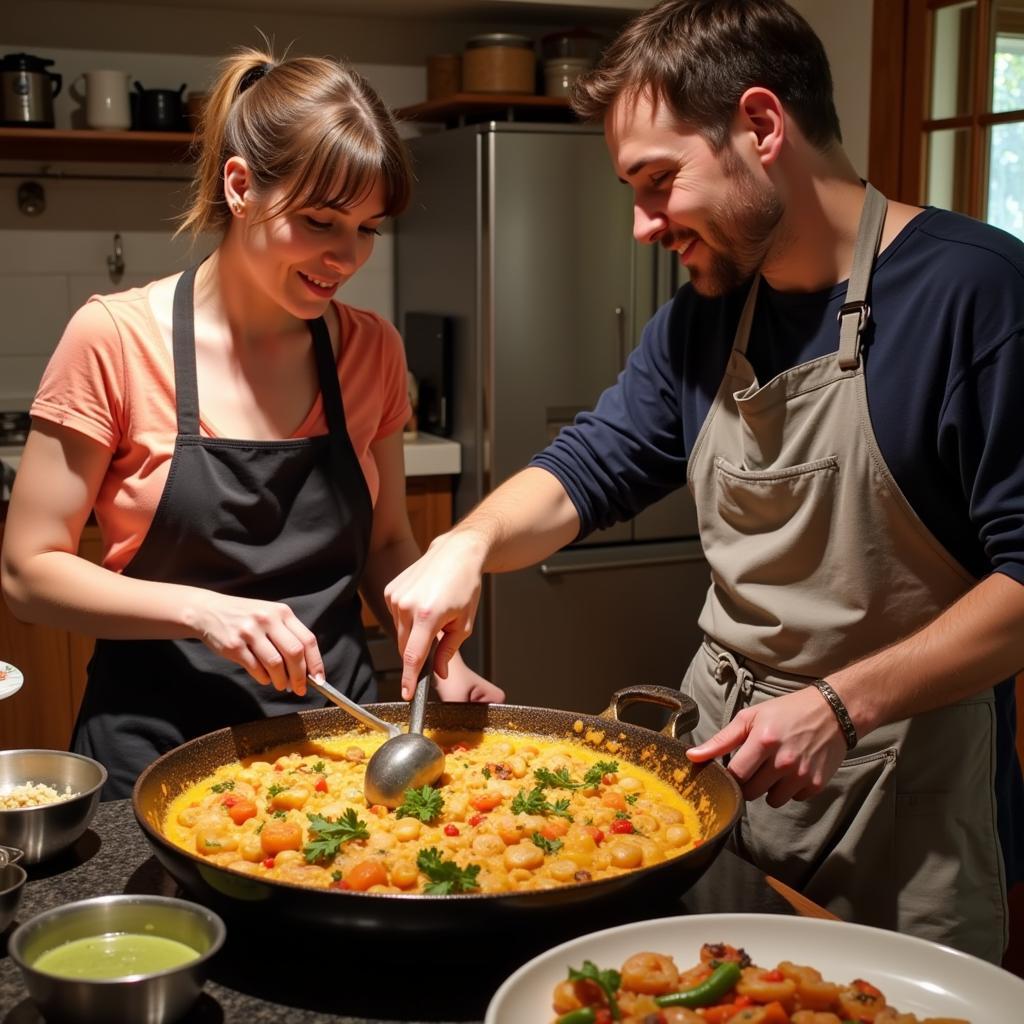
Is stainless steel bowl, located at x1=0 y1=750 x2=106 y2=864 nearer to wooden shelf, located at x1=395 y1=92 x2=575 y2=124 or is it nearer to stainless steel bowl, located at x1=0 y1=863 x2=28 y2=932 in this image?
stainless steel bowl, located at x1=0 y1=863 x2=28 y2=932

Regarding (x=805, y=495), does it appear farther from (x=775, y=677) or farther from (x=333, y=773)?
(x=333, y=773)

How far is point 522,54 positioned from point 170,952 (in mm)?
3431

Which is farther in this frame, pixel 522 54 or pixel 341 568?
pixel 522 54

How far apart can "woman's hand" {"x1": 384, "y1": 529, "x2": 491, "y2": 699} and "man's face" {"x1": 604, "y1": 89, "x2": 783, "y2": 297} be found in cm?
47

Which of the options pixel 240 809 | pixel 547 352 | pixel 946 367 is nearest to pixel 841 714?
pixel 946 367

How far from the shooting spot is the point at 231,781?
146 cm

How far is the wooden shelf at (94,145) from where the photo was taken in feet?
11.9

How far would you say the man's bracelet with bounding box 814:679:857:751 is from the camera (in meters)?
1.39

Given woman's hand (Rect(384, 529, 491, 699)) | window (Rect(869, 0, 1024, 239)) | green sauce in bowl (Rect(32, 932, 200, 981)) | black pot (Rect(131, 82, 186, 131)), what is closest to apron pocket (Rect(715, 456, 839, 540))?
woman's hand (Rect(384, 529, 491, 699))

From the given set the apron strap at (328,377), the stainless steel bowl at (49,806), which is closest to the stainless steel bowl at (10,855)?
the stainless steel bowl at (49,806)

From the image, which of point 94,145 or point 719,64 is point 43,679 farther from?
point 719,64

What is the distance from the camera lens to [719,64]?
1565 millimetres

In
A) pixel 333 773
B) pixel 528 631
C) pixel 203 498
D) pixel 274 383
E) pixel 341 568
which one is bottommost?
pixel 528 631

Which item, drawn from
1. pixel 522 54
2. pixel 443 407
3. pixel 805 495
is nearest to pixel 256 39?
pixel 522 54
